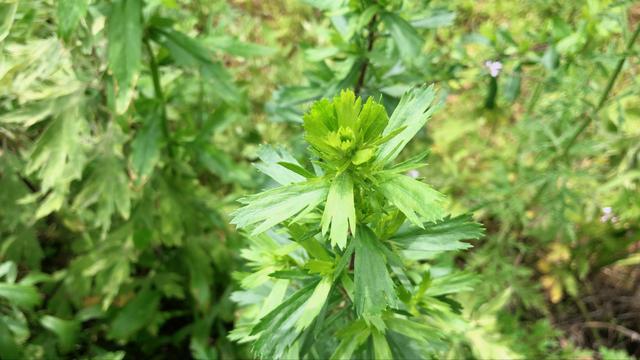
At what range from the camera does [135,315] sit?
2516 mm

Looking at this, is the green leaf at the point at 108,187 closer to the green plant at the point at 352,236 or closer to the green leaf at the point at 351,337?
the green plant at the point at 352,236

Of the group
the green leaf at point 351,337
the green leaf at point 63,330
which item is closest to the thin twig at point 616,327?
the green leaf at point 351,337

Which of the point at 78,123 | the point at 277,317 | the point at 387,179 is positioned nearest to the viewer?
the point at 387,179

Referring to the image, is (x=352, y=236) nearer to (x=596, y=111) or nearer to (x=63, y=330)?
(x=596, y=111)

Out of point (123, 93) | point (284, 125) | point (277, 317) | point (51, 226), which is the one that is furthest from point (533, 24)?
point (51, 226)

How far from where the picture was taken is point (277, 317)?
1216mm

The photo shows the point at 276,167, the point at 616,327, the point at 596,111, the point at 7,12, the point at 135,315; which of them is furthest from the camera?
the point at 616,327

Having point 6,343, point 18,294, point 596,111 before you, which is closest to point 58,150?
point 18,294

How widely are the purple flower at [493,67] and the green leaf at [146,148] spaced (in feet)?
4.68

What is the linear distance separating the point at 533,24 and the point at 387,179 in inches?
104

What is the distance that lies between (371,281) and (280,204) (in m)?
0.26

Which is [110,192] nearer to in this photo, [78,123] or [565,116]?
[78,123]

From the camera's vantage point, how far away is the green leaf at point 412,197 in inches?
40.0

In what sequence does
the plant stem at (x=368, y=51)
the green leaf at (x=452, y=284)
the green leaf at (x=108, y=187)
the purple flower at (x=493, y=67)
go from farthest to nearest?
the purple flower at (x=493, y=67) → the green leaf at (x=108, y=187) → the plant stem at (x=368, y=51) → the green leaf at (x=452, y=284)
